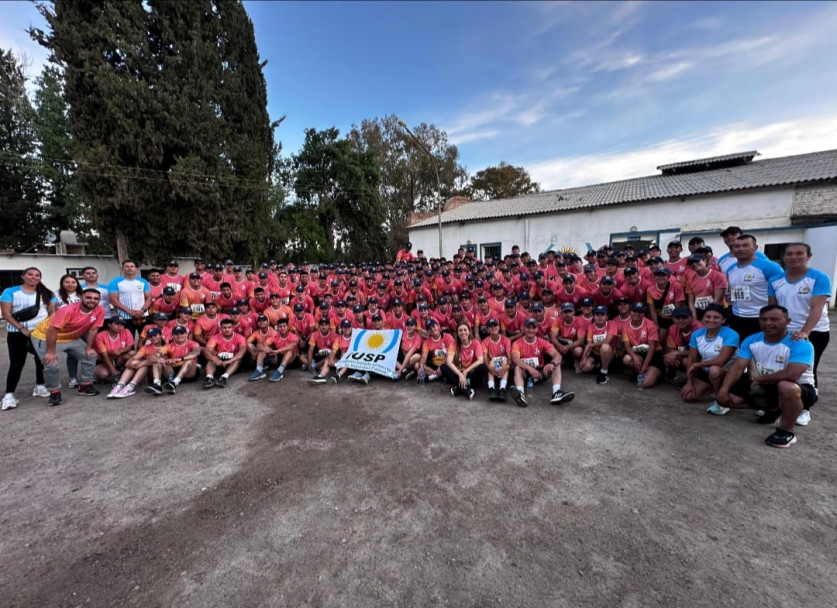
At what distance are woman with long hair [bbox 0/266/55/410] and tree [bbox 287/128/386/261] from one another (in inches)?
861

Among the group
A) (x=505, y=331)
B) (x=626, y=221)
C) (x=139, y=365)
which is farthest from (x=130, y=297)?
(x=626, y=221)

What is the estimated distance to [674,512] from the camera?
8.89 ft

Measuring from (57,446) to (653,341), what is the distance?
7.60 m

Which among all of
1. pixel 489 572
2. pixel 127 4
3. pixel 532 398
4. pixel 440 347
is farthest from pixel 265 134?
pixel 489 572

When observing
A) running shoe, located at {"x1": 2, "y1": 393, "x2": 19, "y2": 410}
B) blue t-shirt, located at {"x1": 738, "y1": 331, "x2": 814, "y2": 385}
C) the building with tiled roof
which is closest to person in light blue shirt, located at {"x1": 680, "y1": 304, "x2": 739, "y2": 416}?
blue t-shirt, located at {"x1": 738, "y1": 331, "x2": 814, "y2": 385}

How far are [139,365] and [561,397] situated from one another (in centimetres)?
625

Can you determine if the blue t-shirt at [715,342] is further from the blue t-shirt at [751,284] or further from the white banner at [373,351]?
the white banner at [373,351]

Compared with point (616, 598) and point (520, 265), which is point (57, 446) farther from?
point (520, 265)

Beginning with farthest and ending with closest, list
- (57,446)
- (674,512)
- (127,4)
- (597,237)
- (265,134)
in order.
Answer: (265,134), (597,237), (127,4), (57,446), (674,512)

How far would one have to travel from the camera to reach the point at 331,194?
2830cm

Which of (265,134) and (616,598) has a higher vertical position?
(265,134)

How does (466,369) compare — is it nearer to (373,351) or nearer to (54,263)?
(373,351)

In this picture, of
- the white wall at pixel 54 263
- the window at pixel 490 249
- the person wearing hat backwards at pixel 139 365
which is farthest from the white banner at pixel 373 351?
the white wall at pixel 54 263

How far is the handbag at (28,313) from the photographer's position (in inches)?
204
